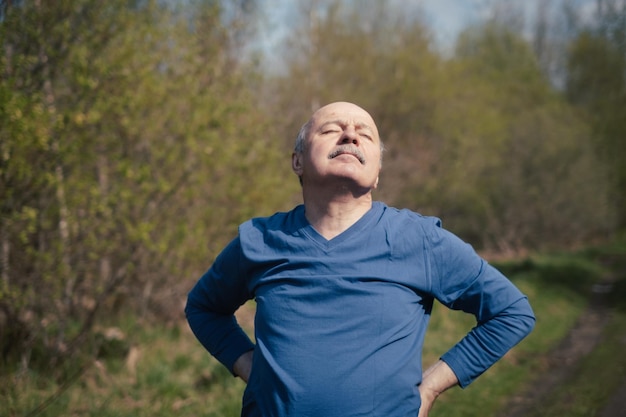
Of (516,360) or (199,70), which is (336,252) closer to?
(199,70)

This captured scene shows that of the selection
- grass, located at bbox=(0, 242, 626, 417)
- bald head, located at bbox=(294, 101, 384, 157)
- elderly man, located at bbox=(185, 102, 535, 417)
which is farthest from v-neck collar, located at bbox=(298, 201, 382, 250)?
grass, located at bbox=(0, 242, 626, 417)

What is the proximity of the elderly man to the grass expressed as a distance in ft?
8.84

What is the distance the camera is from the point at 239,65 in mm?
9812

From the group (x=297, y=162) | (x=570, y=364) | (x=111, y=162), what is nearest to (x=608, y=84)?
(x=570, y=364)

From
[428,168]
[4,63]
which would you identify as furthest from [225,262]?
[428,168]

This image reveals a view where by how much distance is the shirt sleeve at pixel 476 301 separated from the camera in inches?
84.0

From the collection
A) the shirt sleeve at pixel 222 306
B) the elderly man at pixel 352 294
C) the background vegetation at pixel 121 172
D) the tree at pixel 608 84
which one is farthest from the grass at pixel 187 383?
the tree at pixel 608 84

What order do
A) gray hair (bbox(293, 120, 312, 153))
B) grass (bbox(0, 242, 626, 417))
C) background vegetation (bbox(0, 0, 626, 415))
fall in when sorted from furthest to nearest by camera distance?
background vegetation (bbox(0, 0, 626, 415))
grass (bbox(0, 242, 626, 417))
gray hair (bbox(293, 120, 312, 153))

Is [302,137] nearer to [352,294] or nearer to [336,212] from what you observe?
[336,212]

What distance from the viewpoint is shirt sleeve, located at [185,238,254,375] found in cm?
238

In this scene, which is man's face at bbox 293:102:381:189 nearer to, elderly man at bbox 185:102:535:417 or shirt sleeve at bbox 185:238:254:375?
elderly man at bbox 185:102:535:417

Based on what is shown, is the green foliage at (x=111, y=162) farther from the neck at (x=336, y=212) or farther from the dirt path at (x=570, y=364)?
the dirt path at (x=570, y=364)

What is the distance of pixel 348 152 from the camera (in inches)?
86.3

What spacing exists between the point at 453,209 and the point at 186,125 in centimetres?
2026
